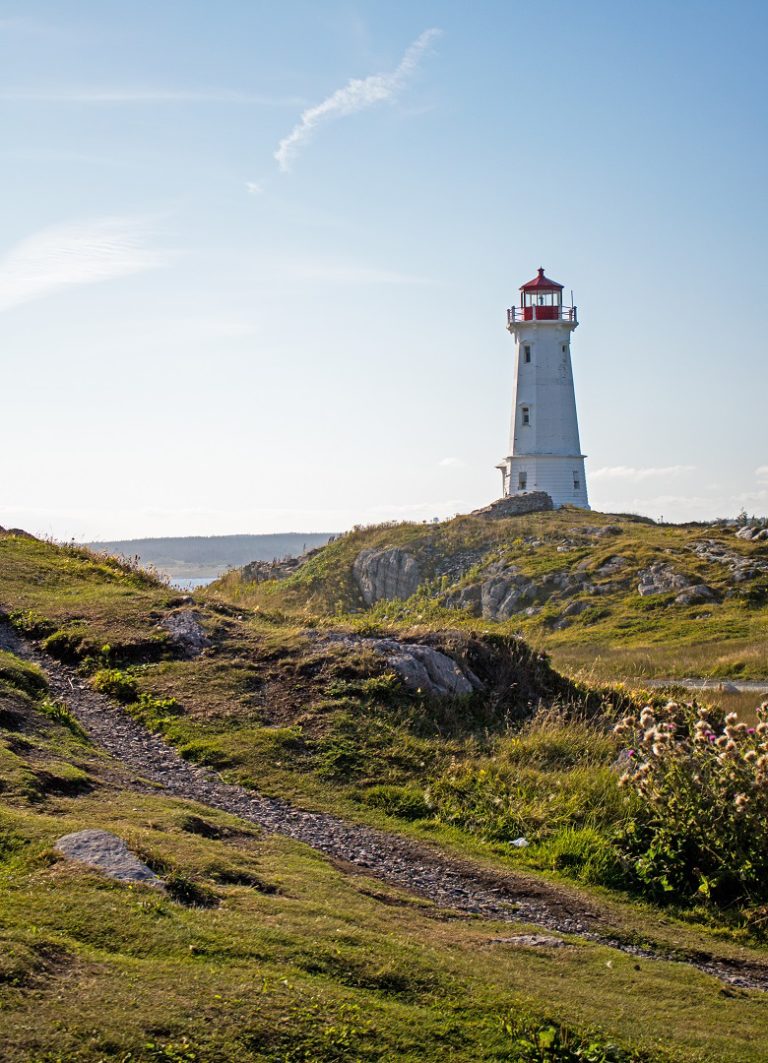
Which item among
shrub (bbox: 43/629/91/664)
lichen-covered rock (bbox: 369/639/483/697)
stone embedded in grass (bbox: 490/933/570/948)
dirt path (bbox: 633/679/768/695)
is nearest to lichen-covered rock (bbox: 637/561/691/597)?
dirt path (bbox: 633/679/768/695)

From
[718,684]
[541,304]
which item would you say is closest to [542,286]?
[541,304]

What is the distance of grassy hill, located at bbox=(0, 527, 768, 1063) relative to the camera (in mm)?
6074

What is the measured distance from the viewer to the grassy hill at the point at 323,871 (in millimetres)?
6074

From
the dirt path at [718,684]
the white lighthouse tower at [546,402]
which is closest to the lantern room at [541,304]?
the white lighthouse tower at [546,402]

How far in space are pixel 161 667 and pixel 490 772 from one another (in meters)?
6.14

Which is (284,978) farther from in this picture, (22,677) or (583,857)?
(22,677)

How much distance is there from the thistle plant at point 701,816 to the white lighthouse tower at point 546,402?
52.2 m

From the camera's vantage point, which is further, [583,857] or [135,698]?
[135,698]

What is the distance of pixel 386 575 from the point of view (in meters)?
55.8

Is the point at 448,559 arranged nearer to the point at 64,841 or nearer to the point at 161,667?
the point at 161,667

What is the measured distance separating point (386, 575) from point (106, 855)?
4753 cm

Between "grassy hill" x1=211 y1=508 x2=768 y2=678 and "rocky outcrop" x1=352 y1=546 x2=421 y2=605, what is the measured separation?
0.08 metres

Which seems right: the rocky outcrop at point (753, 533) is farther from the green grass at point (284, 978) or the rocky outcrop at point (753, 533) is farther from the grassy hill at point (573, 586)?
the green grass at point (284, 978)

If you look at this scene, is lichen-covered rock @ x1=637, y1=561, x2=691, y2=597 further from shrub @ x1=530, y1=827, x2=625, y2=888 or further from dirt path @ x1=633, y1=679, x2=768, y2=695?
shrub @ x1=530, y1=827, x2=625, y2=888
